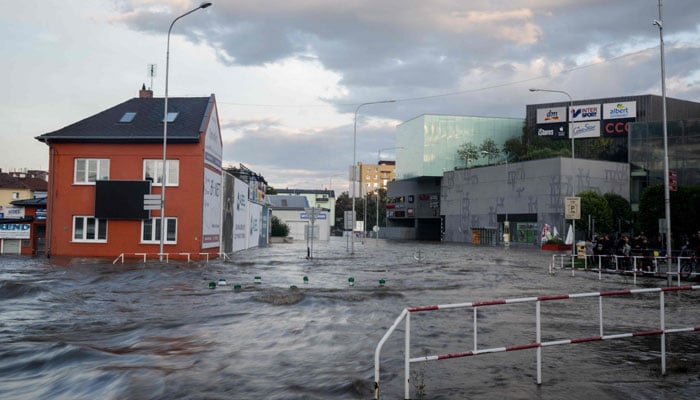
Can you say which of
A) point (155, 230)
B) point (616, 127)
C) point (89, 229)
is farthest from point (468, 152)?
point (89, 229)

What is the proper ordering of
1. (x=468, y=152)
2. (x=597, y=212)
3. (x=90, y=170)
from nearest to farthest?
(x=90, y=170)
(x=597, y=212)
(x=468, y=152)

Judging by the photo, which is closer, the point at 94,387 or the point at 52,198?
the point at 94,387

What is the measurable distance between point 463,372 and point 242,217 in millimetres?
40678

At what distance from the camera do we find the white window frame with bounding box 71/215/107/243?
35.4 m

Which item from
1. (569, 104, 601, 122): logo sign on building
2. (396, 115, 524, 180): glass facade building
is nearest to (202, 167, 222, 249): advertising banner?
(396, 115, 524, 180): glass facade building

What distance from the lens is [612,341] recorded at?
36.2 ft

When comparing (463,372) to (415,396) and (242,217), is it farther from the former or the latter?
(242,217)

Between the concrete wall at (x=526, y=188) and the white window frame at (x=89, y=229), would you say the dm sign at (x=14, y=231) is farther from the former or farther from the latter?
the concrete wall at (x=526, y=188)

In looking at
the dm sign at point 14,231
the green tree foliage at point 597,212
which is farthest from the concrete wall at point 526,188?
the dm sign at point 14,231

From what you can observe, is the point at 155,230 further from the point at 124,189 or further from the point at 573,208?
the point at 573,208

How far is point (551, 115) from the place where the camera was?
3780 inches

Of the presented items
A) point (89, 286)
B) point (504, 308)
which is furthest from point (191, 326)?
point (89, 286)

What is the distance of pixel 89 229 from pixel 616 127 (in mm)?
77664

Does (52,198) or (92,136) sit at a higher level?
(92,136)
